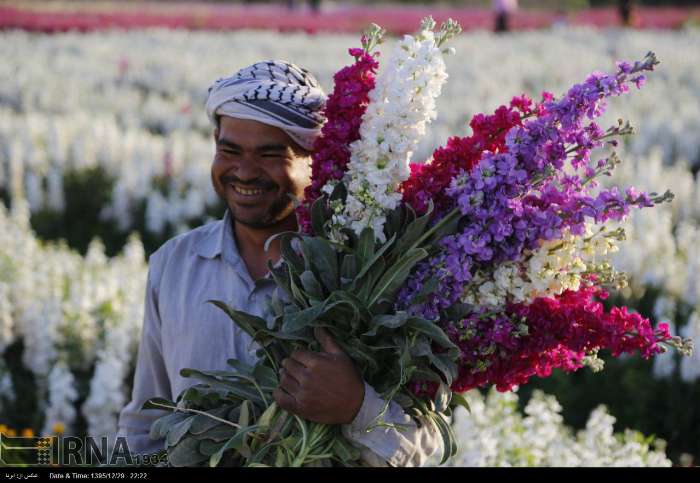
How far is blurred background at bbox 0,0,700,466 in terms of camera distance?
4.59 m

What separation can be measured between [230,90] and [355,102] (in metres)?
0.48

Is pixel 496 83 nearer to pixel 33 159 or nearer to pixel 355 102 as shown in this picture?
pixel 33 159

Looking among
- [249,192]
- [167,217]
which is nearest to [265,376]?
[249,192]

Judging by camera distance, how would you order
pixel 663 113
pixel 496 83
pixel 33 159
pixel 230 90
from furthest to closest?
pixel 496 83 → pixel 663 113 → pixel 33 159 → pixel 230 90

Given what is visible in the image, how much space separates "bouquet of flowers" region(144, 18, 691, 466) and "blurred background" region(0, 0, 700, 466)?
1525 mm

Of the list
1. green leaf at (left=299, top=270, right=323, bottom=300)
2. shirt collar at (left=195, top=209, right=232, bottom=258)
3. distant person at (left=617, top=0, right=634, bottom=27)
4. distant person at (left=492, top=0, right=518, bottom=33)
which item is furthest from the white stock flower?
distant person at (left=617, top=0, right=634, bottom=27)

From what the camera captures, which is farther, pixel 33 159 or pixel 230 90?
pixel 33 159

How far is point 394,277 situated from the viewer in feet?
6.24

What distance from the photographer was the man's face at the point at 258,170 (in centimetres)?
230

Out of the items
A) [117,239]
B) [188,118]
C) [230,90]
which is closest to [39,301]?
[117,239]

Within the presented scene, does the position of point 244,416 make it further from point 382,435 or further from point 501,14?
point 501,14

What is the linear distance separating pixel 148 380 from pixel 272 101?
0.83 metres
